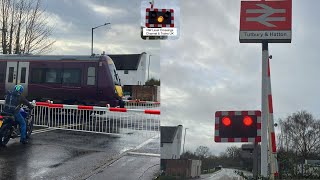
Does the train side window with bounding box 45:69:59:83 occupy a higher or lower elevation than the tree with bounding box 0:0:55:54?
lower

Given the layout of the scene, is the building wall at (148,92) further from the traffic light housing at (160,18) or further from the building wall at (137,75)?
the traffic light housing at (160,18)

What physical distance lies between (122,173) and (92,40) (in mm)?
1729

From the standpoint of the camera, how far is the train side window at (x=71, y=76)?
5.19m

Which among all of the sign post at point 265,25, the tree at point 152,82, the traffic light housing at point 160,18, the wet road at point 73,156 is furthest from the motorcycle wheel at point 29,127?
the sign post at point 265,25

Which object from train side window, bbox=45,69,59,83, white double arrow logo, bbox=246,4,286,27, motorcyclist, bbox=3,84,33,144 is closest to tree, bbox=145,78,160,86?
white double arrow logo, bbox=246,4,286,27

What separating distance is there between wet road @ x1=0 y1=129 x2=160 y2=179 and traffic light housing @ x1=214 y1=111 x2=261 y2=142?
1.64 m

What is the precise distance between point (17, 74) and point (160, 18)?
2.83 meters

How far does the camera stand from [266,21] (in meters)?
1.91

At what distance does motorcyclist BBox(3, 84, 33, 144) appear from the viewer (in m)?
4.40

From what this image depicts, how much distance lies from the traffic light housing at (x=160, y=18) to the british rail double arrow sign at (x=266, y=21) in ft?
1.10

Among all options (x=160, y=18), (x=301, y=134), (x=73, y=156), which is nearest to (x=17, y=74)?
(x=73, y=156)

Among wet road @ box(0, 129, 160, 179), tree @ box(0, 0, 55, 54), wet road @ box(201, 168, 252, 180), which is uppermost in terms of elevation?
tree @ box(0, 0, 55, 54)

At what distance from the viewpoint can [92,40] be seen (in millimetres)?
3180

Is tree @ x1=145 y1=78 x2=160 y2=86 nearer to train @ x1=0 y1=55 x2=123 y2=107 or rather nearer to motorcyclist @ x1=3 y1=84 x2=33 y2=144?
train @ x1=0 y1=55 x2=123 y2=107
